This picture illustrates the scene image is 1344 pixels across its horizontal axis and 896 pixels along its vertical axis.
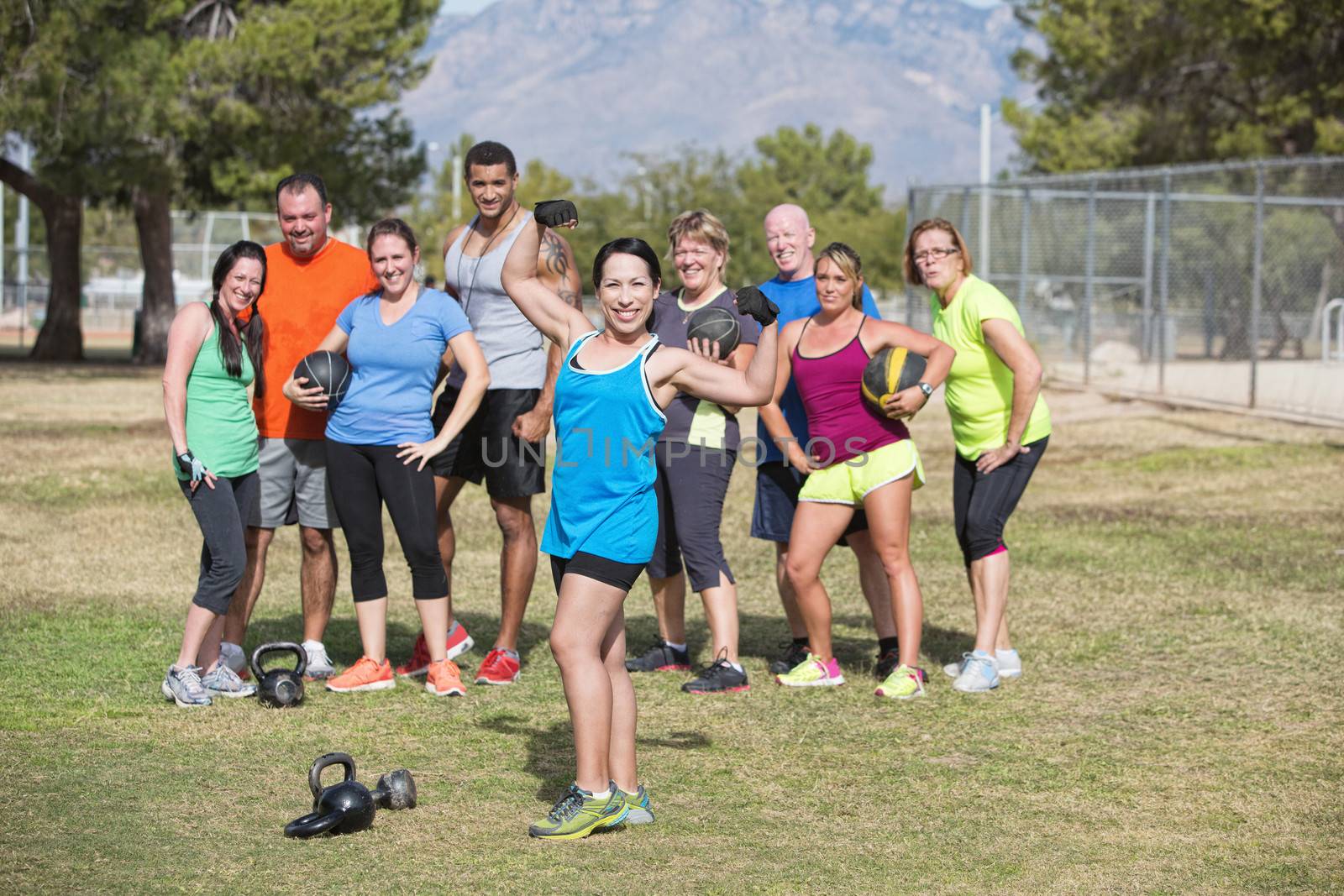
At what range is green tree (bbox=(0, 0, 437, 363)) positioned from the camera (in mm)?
23719

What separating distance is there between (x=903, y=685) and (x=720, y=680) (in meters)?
0.84

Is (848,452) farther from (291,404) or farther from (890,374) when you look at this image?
(291,404)

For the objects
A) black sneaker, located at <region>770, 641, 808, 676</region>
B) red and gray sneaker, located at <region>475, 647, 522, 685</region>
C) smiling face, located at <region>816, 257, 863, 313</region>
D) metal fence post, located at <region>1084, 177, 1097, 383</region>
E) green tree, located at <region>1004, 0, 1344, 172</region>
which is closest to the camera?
smiling face, located at <region>816, 257, 863, 313</region>

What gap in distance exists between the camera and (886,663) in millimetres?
7402

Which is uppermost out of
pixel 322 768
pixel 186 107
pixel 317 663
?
pixel 186 107

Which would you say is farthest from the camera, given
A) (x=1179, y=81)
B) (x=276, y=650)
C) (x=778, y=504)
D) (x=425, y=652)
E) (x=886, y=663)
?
(x=1179, y=81)

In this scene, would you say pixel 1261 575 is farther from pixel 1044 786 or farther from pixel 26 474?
pixel 26 474

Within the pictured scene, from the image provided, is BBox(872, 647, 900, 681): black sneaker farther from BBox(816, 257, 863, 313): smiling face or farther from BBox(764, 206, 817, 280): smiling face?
BBox(764, 206, 817, 280): smiling face

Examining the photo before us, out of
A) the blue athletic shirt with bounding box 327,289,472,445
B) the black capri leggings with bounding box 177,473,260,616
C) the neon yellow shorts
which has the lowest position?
the black capri leggings with bounding box 177,473,260,616

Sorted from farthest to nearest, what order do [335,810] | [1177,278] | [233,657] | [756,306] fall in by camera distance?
[1177,278]
[233,657]
[335,810]
[756,306]

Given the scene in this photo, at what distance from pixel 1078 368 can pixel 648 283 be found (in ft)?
68.5

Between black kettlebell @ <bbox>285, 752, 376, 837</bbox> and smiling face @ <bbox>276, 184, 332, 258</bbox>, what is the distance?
2.79 meters

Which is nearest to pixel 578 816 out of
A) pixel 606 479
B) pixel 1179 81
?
pixel 606 479

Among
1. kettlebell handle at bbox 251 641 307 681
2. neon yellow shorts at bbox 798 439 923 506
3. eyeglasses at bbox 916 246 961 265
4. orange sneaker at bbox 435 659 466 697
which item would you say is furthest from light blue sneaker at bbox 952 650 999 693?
kettlebell handle at bbox 251 641 307 681
